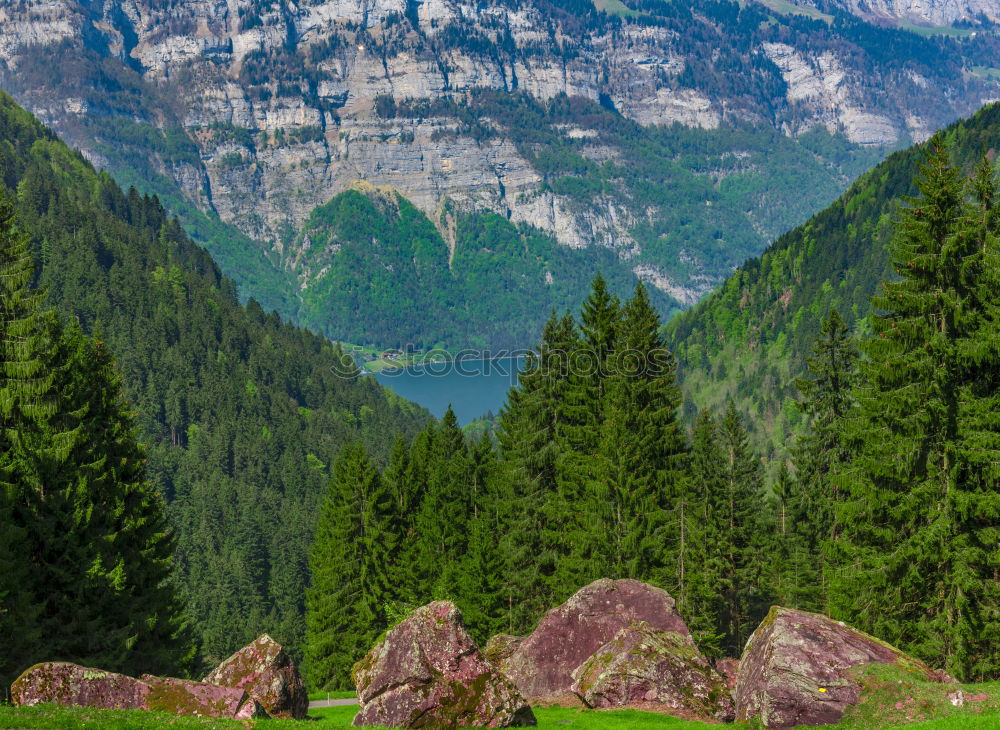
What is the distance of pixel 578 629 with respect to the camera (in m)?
36.2

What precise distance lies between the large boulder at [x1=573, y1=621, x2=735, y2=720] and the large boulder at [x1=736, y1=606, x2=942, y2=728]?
2.15 m

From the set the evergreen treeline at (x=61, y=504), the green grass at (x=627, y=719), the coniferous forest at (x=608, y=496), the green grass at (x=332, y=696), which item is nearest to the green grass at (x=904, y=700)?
the green grass at (x=627, y=719)

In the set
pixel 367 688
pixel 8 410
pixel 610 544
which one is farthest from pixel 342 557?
pixel 367 688

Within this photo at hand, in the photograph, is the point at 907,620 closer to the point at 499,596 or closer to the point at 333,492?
the point at 499,596

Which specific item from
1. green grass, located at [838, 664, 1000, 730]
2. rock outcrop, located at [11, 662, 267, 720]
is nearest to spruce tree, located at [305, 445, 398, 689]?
rock outcrop, located at [11, 662, 267, 720]

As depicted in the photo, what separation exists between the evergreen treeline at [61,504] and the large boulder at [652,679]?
65.3 feet

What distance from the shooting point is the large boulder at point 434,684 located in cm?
2705

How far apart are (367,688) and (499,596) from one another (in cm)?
2437

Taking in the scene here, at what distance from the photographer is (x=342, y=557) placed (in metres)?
57.0

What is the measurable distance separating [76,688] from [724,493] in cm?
3934

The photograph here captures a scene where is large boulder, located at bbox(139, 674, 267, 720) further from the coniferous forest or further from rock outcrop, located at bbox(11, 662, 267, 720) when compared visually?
the coniferous forest

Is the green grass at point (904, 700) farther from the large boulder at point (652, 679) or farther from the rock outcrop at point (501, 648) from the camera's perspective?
the rock outcrop at point (501, 648)

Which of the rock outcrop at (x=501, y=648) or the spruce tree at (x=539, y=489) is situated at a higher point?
the spruce tree at (x=539, y=489)

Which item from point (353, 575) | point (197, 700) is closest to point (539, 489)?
point (353, 575)
